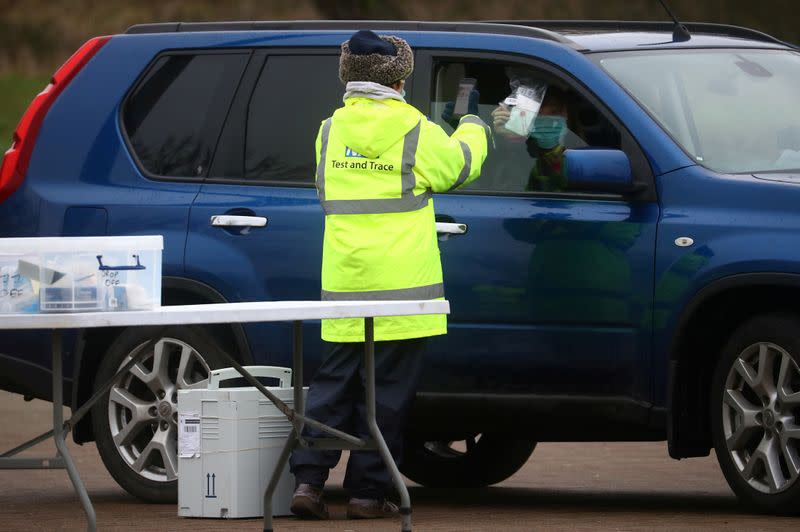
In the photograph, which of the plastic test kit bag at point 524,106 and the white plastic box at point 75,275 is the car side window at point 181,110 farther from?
the white plastic box at point 75,275

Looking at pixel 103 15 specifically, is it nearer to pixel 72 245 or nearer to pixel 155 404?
pixel 155 404

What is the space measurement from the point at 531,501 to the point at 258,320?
9.27 feet

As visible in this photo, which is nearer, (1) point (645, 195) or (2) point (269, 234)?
(1) point (645, 195)

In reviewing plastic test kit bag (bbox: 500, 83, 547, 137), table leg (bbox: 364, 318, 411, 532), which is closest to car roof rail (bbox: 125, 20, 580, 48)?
plastic test kit bag (bbox: 500, 83, 547, 137)

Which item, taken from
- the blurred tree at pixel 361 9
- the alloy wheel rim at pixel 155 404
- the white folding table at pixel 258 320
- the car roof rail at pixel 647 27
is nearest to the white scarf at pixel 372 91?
the white folding table at pixel 258 320

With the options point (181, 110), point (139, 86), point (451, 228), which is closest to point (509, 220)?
point (451, 228)

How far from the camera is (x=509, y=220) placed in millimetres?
7801

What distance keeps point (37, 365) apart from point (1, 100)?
17.8 metres

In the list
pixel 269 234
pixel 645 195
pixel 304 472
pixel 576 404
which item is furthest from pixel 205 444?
pixel 645 195

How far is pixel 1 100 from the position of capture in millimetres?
25719

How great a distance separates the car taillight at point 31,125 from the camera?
28.1 ft

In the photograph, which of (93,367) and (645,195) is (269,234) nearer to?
(93,367)

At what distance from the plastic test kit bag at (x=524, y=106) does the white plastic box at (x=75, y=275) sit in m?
1.96

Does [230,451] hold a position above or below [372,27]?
below
